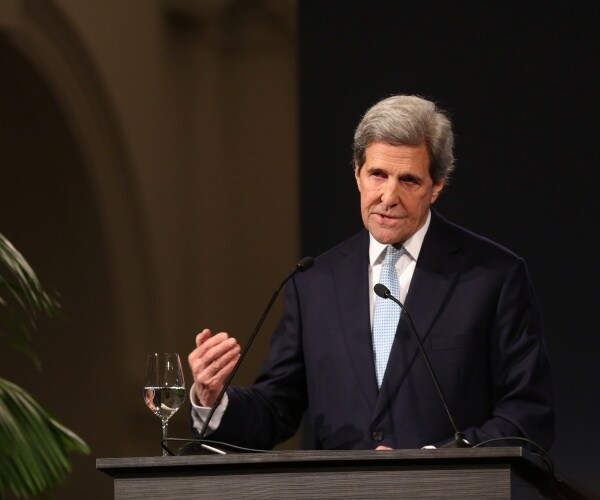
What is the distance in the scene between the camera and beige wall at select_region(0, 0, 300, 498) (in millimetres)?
4508

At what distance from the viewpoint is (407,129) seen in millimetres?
3057

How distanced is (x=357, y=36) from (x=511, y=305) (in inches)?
70.0

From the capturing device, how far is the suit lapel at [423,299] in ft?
9.65

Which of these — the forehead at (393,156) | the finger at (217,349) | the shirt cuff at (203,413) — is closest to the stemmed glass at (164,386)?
the shirt cuff at (203,413)

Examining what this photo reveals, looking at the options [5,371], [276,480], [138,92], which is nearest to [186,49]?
[138,92]

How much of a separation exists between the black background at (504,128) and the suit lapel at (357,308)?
1.17 metres

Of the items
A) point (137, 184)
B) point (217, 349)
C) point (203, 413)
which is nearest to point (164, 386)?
point (203, 413)

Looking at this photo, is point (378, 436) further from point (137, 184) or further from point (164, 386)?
point (137, 184)

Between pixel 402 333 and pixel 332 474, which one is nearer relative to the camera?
pixel 332 474

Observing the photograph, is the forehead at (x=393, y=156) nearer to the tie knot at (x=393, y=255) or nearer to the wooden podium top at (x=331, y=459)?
the tie knot at (x=393, y=255)

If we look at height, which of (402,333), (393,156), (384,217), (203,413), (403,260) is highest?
(393,156)

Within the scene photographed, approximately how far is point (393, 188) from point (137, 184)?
1734mm

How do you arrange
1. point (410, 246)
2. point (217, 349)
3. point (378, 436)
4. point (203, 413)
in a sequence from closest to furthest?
point (217, 349), point (203, 413), point (378, 436), point (410, 246)

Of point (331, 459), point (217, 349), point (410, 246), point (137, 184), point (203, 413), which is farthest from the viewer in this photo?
point (137, 184)
